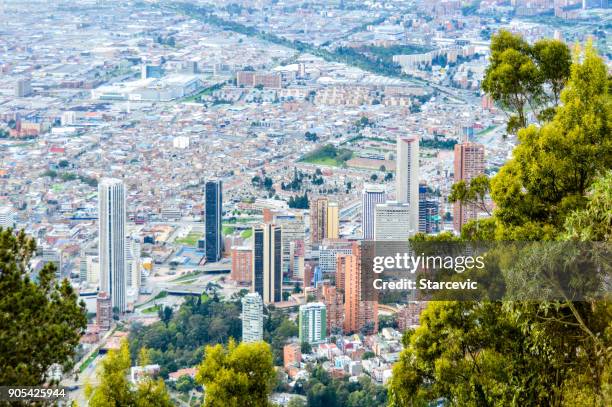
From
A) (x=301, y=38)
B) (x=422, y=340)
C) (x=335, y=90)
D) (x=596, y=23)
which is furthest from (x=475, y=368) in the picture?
(x=301, y=38)

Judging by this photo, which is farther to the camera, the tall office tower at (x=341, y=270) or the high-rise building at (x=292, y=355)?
the tall office tower at (x=341, y=270)

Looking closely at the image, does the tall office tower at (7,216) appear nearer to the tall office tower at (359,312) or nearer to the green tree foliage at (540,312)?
the tall office tower at (359,312)

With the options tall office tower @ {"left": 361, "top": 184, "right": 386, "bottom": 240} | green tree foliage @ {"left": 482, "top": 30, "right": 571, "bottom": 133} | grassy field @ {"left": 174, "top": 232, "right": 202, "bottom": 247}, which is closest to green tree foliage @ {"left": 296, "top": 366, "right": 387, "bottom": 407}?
green tree foliage @ {"left": 482, "top": 30, "right": 571, "bottom": 133}

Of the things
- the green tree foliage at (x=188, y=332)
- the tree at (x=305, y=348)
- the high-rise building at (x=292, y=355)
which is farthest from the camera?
the tree at (x=305, y=348)

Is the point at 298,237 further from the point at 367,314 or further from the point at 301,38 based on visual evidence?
the point at 301,38

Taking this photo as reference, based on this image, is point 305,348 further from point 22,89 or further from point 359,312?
point 22,89

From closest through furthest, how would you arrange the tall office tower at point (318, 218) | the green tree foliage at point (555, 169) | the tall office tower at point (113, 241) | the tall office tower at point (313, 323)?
the green tree foliage at point (555, 169) < the tall office tower at point (313, 323) < the tall office tower at point (113, 241) < the tall office tower at point (318, 218)

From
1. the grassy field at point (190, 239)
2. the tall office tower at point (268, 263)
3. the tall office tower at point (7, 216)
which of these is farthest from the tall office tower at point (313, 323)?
the tall office tower at point (7, 216)
